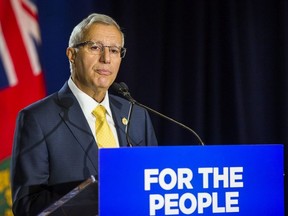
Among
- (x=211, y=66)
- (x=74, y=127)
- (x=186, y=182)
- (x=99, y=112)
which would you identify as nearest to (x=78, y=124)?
(x=74, y=127)

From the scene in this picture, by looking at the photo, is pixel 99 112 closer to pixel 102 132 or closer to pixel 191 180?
pixel 102 132

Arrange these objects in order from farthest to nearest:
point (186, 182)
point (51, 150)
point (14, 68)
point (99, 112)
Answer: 1. point (14, 68)
2. point (99, 112)
3. point (51, 150)
4. point (186, 182)

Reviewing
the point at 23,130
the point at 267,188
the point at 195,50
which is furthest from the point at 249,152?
the point at 195,50

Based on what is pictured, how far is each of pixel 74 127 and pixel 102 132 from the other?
0.11 m

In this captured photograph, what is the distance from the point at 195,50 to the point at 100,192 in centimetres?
224

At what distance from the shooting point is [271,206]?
1415 mm

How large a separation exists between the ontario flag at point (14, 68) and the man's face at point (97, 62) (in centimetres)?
84

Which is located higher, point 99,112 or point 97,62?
point 97,62

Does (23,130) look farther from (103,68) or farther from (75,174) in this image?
(103,68)

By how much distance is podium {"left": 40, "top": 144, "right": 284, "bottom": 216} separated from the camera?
127cm

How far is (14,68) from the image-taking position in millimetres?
2844

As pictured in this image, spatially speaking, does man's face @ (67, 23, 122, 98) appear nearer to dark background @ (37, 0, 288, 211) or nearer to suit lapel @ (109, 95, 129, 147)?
suit lapel @ (109, 95, 129, 147)

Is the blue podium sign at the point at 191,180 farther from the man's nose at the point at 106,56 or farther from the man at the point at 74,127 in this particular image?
the man's nose at the point at 106,56

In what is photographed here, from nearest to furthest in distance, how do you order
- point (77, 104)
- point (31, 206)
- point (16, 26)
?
point (31, 206)
point (77, 104)
point (16, 26)
